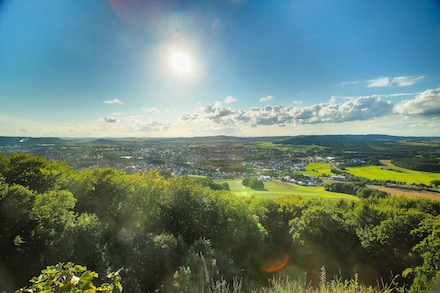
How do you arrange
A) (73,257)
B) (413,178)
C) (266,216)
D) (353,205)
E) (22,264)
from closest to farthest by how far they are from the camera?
1. (22,264)
2. (73,257)
3. (266,216)
4. (353,205)
5. (413,178)

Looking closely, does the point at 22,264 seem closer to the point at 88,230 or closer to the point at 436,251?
the point at 88,230

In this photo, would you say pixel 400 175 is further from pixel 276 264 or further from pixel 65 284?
pixel 65 284

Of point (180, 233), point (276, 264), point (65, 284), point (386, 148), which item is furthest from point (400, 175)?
point (65, 284)

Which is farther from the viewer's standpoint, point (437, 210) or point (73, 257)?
point (437, 210)

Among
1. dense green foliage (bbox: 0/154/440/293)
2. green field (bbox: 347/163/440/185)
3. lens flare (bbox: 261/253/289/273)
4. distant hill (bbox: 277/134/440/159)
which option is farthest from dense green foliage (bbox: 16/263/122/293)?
distant hill (bbox: 277/134/440/159)

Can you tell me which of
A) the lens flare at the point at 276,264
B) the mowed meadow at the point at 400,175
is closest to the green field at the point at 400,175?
the mowed meadow at the point at 400,175

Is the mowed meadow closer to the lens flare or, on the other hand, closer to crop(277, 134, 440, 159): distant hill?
crop(277, 134, 440, 159): distant hill

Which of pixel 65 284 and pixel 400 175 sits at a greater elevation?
pixel 65 284

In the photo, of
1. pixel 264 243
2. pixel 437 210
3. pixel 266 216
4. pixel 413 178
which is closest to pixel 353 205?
pixel 437 210

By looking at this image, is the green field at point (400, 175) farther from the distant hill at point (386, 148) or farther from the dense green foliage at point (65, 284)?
the dense green foliage at point (65, 284)
